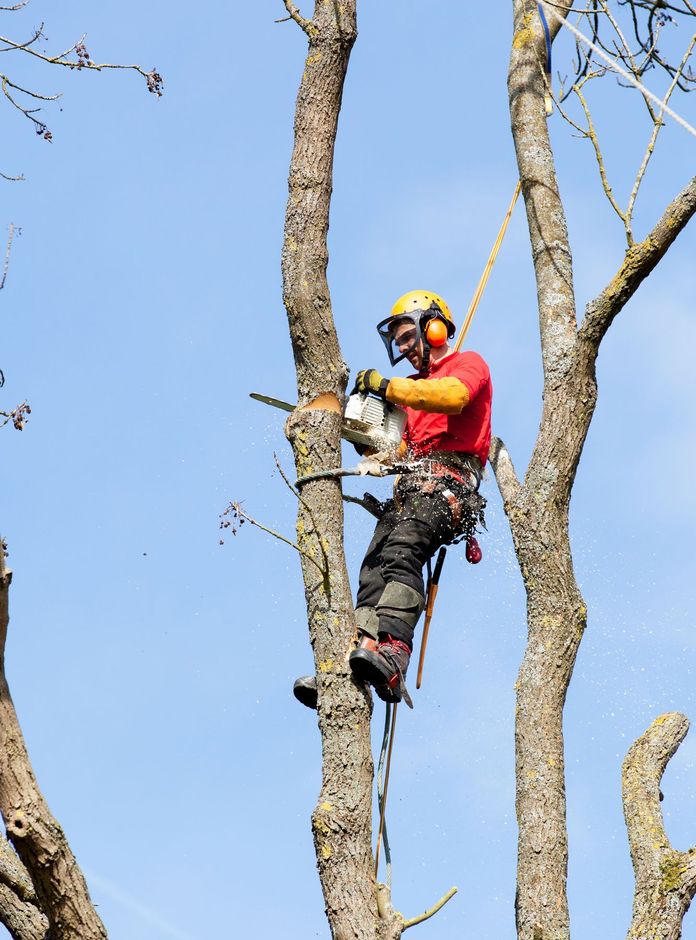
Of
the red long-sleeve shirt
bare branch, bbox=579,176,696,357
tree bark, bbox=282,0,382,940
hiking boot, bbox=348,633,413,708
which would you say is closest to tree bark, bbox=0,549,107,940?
tree bark, bbox=282,0,382,940

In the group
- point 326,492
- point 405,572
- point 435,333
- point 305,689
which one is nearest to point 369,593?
point 405,572

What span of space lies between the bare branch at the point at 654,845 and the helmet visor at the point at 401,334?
6.16 feet

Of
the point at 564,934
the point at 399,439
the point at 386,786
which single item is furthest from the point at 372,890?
the point at 399,439

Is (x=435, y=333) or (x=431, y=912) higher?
(x=435, y=333)

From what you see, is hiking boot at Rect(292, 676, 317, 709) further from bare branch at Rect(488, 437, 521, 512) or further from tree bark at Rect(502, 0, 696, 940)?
bare branch at Rect(488, 437, 521, 512)

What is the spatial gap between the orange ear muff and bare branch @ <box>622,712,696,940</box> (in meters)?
1.83

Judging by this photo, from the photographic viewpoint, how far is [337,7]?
539cm

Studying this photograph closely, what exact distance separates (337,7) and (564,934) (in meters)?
3.59

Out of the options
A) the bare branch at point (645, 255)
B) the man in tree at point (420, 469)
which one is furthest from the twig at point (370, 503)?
the bare branch at point (645, 255)

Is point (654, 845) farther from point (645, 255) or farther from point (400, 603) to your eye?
point (645, 255)

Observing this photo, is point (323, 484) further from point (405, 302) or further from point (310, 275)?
point (405, 302)

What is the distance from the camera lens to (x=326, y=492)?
4.79 metres

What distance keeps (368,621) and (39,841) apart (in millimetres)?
1547

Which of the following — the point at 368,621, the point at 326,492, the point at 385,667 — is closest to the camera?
the point at 385,667
